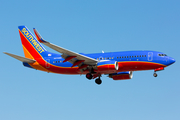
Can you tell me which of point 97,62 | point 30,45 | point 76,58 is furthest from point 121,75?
point 30,45

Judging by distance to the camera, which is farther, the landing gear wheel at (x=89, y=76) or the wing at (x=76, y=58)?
the landing gear wheel at (x=89, y=76)

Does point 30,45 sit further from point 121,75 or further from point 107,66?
point 121,75

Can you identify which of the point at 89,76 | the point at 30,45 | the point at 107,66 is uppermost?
the point at 30,45

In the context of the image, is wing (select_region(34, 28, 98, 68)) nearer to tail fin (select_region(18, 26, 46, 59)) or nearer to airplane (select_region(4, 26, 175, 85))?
airplane (select_region(4, 26, 175, 85))

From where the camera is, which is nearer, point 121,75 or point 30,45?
point 121,75

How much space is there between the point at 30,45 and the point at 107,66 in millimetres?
15937

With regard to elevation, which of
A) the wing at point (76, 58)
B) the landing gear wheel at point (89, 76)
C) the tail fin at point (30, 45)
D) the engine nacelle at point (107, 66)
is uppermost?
the tail fin at point (30, 45)

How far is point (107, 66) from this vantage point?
47031mm

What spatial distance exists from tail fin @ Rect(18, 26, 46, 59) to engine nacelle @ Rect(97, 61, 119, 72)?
11.2m

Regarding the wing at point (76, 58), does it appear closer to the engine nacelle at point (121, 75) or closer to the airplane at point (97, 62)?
the airplane at point (97, 62)

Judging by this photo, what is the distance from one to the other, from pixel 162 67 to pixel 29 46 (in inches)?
915

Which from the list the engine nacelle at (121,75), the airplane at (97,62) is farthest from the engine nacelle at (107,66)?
the engine nacelle at (121,75)

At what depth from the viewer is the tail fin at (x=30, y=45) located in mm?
54284

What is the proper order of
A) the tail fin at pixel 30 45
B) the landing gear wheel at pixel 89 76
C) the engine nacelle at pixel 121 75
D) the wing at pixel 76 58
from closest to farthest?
the wing at pixel 76 58 < the landing gear wheel at pixel 89 76 < the engine nacelle at pixel 121 75 < the tail fin at pixel 30 45
